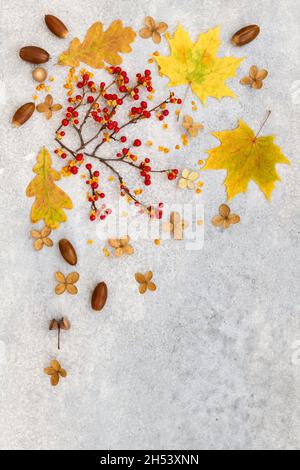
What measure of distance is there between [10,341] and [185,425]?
45cm

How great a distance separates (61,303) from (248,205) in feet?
1.63

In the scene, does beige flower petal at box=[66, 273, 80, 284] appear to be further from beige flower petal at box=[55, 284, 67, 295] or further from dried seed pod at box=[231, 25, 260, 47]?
dried seed pod at box=[231, 25, 260, 47]

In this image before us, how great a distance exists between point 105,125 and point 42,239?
0.97 ft

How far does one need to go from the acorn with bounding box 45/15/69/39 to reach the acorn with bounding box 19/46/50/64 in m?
0.05

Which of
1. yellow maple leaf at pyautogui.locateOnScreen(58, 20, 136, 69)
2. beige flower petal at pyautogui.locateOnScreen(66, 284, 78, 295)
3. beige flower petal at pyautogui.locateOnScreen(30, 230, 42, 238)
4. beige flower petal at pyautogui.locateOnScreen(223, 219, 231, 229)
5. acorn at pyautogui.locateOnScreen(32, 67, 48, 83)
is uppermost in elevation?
yellow maple leaf at pyautogui.locateOnScreen(58, 20, 136, 69)

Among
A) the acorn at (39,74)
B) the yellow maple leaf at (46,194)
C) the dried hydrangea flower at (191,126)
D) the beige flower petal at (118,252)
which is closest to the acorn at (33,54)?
the acorn at (39,74)

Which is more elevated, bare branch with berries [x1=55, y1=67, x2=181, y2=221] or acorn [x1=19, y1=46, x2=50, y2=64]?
acorn [x1=19, y1=46, x2=50, y2=64]

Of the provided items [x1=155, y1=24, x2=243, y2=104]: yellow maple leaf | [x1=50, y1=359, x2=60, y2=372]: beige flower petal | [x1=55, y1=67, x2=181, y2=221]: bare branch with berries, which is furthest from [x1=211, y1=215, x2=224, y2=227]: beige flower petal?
[x1=50, y1=359, x2=60, y2=372]: beige flower petal

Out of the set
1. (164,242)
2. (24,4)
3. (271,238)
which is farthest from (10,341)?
(24,4)

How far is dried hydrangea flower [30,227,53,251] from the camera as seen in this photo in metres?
1.15

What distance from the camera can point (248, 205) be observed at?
1.23 metres
